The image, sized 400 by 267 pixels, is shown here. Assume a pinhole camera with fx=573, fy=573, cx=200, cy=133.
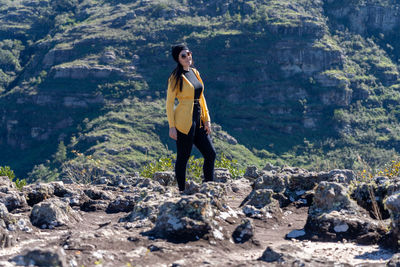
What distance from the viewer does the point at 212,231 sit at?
5.32m

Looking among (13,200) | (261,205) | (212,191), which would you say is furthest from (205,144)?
(13,200)

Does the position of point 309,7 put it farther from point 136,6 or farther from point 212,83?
point 136,6

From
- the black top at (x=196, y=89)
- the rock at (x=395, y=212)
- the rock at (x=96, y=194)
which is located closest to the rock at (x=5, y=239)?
the black top at (x=196, y=89)

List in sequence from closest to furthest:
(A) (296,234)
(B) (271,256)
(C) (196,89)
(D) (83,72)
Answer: (B) (271,256)
(A) (296,234)
(C) (196,89)
(D) (83,72)

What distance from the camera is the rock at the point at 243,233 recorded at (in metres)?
5.44

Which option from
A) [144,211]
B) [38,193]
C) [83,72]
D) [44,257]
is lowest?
[83,72]

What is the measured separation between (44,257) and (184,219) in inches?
59.8

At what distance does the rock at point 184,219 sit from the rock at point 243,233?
286 millimetres

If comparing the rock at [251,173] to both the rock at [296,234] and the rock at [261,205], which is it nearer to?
the rock at [261,205]

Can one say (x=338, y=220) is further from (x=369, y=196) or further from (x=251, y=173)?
(x=251, y=173)

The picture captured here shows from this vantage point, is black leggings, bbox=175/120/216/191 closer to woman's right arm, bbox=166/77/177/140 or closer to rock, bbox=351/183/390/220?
woman's right arm, bbox=166/77/177/140

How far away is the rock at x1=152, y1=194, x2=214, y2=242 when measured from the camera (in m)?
5.22

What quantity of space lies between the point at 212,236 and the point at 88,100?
9365cm

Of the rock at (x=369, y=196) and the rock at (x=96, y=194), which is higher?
the rock at (x=369, y=196)
